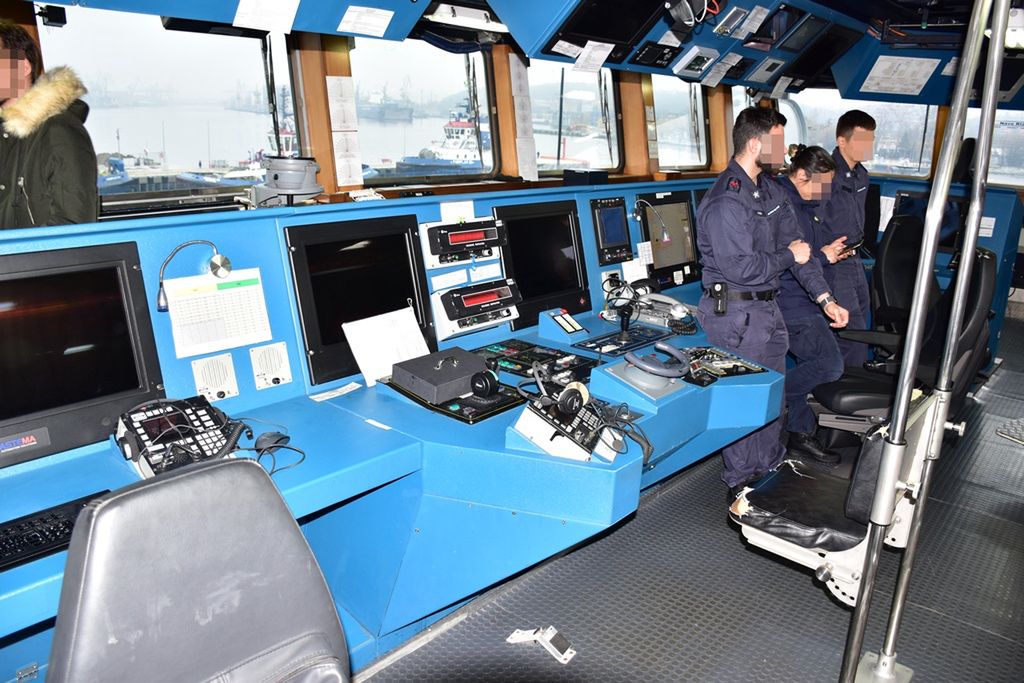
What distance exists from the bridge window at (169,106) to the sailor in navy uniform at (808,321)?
263 centimetres

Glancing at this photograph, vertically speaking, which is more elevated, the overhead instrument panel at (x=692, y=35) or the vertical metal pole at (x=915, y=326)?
the overhead instrument panel at (x=692, y=35)

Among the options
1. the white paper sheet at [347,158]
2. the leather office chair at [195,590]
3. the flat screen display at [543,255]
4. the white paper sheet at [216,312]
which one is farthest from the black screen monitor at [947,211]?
the leather office chair at [195,590]

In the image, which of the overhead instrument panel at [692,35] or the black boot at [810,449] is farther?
the black boot at [810,449]

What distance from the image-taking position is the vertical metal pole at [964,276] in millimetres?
1245

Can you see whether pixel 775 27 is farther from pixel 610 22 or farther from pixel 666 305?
pixel 666 305

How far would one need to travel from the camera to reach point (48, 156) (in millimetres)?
2094

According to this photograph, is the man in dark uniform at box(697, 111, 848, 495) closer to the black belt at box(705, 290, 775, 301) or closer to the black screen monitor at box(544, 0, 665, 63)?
the black belt at box(705, 290, 775, 301)

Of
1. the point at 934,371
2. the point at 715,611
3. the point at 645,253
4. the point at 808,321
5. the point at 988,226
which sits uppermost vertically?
the point at 645,253

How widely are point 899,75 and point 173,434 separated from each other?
14.9 feet

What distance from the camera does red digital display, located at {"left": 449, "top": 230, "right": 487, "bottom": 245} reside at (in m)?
2.58

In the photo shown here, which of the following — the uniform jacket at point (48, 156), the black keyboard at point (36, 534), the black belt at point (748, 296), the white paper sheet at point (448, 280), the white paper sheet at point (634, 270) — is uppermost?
the uniform jacket at point (48, 156)

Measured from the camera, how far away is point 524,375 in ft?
7.54

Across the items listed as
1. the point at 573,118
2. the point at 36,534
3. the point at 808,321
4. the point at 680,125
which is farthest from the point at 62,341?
the point at 680,125

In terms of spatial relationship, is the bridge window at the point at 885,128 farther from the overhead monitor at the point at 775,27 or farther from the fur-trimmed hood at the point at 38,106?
the fur-trimmed hood at the point at 38,106
